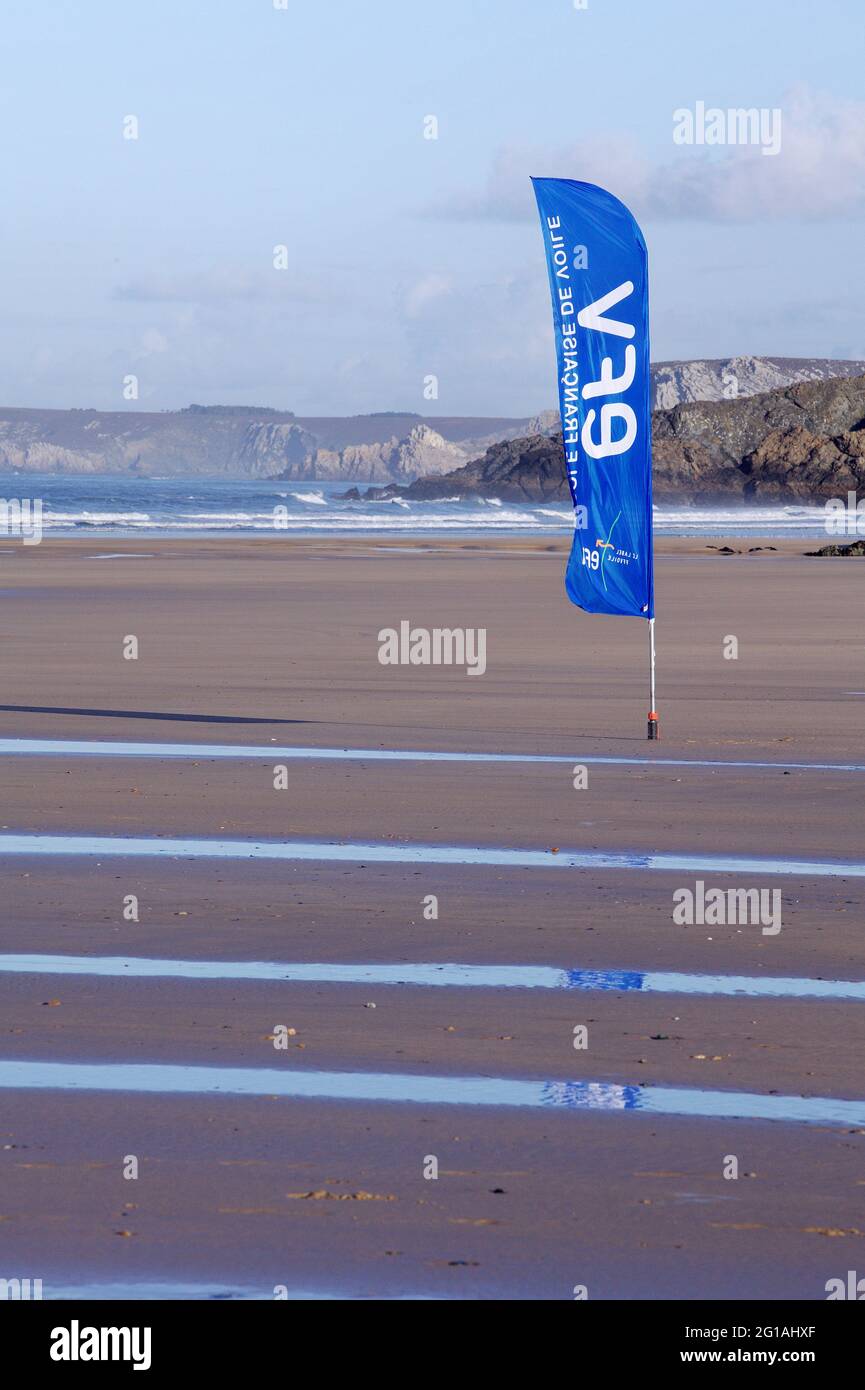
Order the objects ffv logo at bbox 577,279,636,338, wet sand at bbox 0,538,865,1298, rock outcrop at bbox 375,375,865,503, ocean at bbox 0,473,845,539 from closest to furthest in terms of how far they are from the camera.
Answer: wet sand at bbox 0,538,865,1298 < ffv logo at bbox 577,279,636,338 < ocean at bbox 0,473,845,539 < rock outcrop at bbox 375,375,865,503

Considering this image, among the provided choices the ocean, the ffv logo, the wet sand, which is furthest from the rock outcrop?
the ffv logo

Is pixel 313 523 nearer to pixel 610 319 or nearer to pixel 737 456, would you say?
pixel 610 319

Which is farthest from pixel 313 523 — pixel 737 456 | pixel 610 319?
pixel 737 456

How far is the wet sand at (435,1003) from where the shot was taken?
14.9ft

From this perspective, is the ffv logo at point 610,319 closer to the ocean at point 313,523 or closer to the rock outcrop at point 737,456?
the ocean at point 313,523

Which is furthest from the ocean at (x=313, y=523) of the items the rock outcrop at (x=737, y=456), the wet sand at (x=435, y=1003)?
the wet sand at (x=435, y=1003)

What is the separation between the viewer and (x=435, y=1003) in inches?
262

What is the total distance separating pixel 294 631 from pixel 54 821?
12.4 m

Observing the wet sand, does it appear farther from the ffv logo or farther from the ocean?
the ocean

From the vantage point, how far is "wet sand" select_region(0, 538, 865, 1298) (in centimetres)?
455

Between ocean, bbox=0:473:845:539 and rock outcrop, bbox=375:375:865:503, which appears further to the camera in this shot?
rock outcrop, bbox=375:375:865:503

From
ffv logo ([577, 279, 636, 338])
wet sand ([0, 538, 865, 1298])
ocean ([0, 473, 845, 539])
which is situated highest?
ocean ([0, 473, 845, 539])

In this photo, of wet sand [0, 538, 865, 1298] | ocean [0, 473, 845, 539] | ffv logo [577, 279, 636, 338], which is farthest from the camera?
ocean [0, 473, 845, 539]
